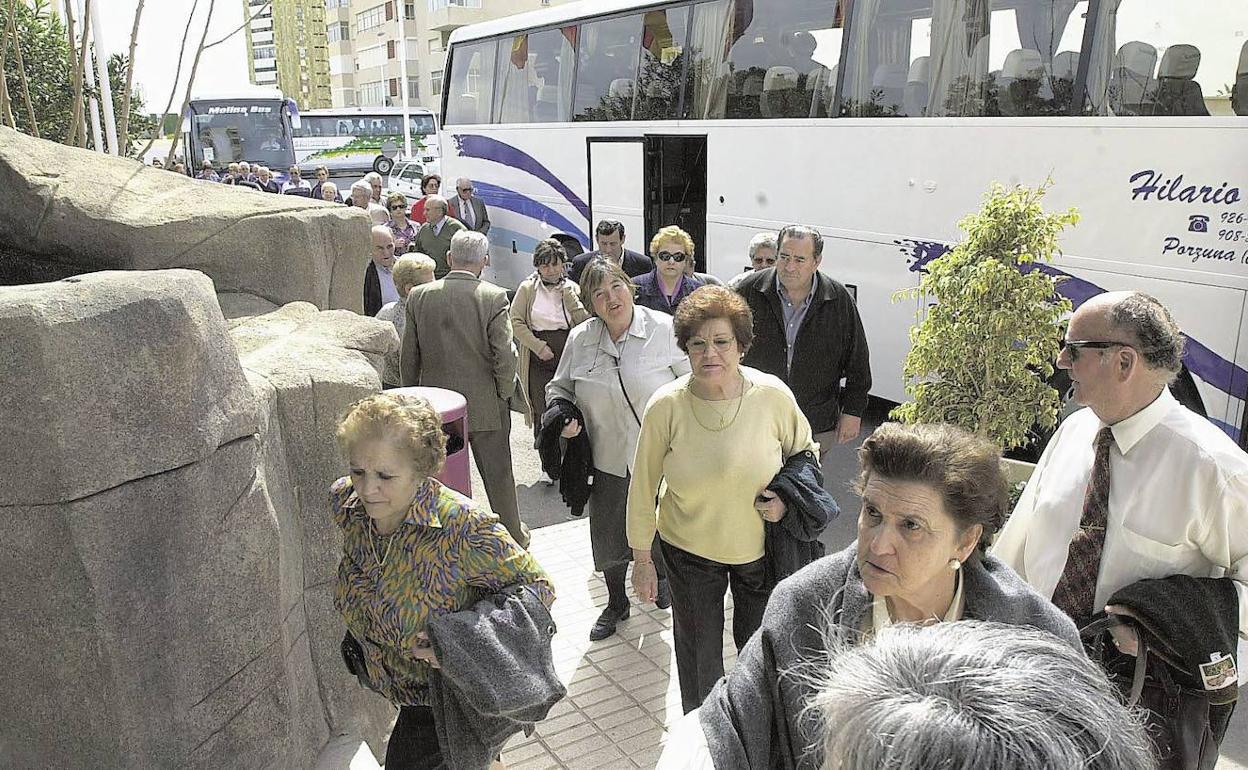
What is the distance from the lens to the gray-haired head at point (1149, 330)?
2.47 m

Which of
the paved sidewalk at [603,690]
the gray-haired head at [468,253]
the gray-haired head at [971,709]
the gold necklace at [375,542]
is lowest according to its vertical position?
the paved sidewalk at [603,690]

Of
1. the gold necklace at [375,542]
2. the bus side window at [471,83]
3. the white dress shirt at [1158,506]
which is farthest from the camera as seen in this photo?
the bus side window at [471,83]

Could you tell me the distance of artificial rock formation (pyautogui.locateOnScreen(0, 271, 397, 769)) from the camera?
247 centimetres

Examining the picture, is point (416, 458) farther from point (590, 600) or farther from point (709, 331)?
point (590, 600)

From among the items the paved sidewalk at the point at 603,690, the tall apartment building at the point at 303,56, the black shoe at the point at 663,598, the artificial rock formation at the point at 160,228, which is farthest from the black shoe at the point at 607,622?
the tall apartment building at the point at 303,56

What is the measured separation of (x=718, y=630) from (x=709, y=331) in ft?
3.52

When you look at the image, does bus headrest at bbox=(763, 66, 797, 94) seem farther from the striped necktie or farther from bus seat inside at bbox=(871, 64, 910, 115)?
the striped necktie

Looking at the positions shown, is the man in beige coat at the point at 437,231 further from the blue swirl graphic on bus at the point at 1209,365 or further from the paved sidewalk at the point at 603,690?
the blue swirl graphic on bus at the point at 1209,365

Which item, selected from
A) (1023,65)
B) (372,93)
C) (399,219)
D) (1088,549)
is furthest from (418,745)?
(372,93)

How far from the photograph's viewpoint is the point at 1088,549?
8.16ft

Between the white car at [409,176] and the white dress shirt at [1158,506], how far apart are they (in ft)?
86.3

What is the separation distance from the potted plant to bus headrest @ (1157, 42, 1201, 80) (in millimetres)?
2264

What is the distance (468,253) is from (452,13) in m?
49.2

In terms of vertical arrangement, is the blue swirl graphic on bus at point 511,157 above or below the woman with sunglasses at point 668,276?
above
